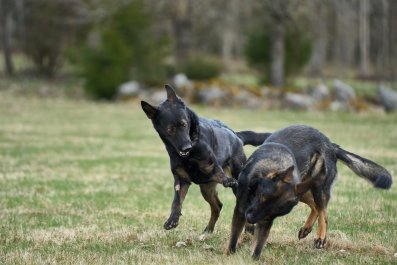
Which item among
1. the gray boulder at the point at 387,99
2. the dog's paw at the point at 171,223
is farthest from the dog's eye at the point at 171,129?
the gray boulder at the point at 387,99

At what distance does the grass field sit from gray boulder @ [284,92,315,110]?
10.0m

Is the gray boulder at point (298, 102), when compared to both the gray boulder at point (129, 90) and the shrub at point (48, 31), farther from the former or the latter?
the shrub at point (48, 31)

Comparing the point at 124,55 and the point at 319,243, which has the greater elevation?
the point at 124,55

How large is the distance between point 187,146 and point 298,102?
2483 centimetres

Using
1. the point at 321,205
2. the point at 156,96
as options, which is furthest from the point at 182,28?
the point at 321,205

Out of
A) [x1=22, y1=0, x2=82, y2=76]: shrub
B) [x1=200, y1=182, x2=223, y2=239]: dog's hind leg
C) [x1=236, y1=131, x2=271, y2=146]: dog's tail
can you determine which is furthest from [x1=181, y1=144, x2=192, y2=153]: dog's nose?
[x1=22, y1=0, x2=82, y2=76]: shrub

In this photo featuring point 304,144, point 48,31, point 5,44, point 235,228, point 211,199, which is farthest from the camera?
point 5,44

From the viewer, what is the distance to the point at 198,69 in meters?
37.1

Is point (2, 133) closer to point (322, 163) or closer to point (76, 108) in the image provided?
point (76, 108)

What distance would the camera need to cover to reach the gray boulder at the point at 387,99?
30500mm

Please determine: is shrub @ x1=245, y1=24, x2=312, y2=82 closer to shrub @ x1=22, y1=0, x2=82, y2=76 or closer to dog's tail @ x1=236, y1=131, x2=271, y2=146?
shrub @ x1=22, y1=0, x2=82, y2=76

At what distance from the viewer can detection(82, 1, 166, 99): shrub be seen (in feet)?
112

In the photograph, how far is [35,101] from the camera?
32125mm

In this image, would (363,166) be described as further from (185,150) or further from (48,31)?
(48,31)
